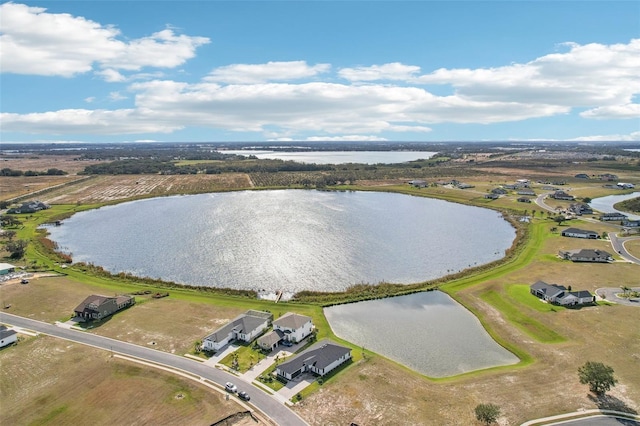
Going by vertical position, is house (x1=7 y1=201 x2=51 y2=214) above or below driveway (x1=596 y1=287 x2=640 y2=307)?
above

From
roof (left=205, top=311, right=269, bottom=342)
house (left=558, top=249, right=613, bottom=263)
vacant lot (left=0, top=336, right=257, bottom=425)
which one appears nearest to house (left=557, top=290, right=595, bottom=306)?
house (left=558, top=249, right=613, bottom=263)

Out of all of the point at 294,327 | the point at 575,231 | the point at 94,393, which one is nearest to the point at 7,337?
the point at 94,393

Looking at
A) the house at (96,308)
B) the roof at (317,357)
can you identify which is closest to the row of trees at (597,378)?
the roof at (317,357)

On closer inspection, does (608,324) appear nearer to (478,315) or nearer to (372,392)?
(478,315)

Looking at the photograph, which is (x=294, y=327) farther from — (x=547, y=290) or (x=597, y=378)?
(x=547, y=290)

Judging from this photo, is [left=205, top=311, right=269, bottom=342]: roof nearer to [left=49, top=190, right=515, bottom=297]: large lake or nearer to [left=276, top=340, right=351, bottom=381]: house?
[left=276, top=340, right=351, bottom=381]: house

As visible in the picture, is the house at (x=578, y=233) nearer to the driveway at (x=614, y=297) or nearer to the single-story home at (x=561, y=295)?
the driveway at (x=614, y=297)

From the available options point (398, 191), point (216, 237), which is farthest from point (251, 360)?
point (398, 191)
